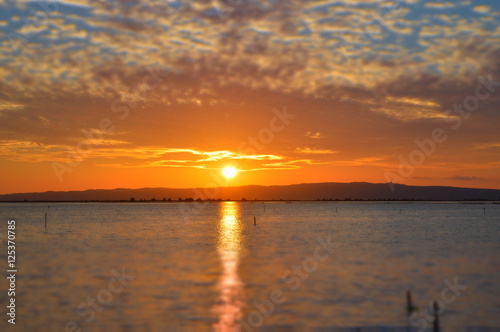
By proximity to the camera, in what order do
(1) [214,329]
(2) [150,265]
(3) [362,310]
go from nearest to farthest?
1. (1) [214,329]
2. (3) [362,310]
3. (2) [150,265]

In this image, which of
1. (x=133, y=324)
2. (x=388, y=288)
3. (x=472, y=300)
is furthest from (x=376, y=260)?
(x=133, y=324)

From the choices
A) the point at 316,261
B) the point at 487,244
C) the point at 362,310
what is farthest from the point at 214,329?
the point at 487,244

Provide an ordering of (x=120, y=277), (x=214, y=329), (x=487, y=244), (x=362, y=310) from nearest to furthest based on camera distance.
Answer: (x=214, y=329) < (x=362, y=310) < (x=120, y=277) < (x=487, y=244)

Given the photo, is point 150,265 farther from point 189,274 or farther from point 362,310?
point 362,310

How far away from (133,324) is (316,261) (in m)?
29.2

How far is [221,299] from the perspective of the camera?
31.9 metres

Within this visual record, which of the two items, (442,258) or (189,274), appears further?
(442,258)

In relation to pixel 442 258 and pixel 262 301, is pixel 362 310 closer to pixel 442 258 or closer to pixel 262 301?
pixel 262 301

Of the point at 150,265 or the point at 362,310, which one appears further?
the point at 150,265

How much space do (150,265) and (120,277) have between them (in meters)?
6.76

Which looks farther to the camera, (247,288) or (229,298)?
(247,288)

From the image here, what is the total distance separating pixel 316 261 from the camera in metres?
51.5

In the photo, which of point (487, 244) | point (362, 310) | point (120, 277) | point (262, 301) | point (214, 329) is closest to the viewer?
point (214, 329)

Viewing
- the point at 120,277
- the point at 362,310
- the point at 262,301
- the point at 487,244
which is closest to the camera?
the point at 362,310
